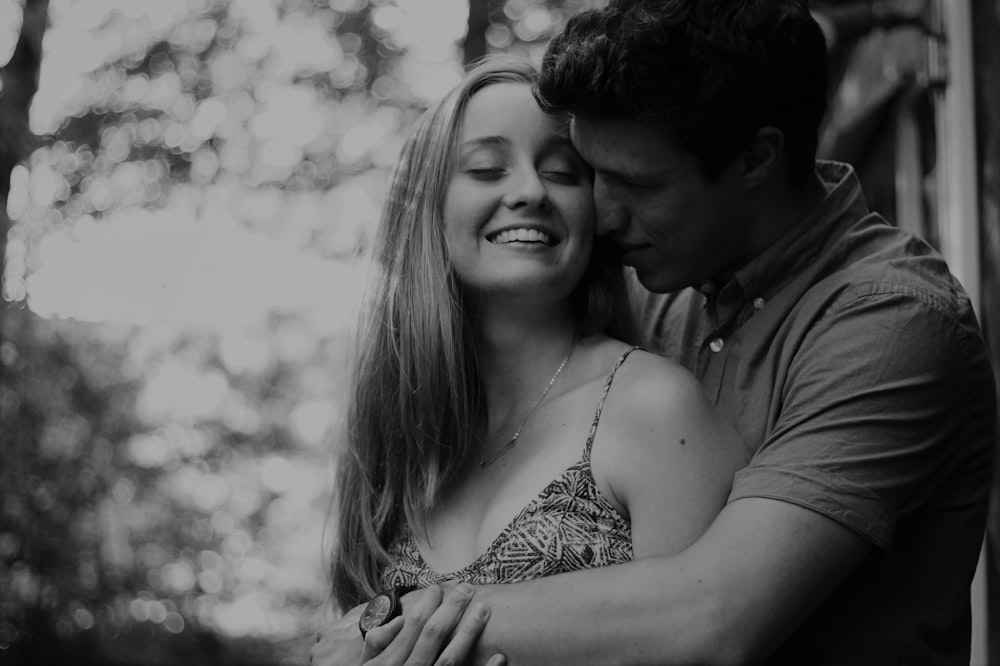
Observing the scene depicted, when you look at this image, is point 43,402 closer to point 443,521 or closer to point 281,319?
point 281,319

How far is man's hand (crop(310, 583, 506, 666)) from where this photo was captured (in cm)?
183

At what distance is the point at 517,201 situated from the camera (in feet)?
6.94

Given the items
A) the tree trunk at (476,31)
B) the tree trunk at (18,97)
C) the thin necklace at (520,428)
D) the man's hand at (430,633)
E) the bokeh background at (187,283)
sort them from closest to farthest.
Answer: the man's hand at (430,633) → the thin necklace at (520,428) → the tree trunk at (18,97) → the bokeh background at (187,283) → the tree trunk at (476,31)

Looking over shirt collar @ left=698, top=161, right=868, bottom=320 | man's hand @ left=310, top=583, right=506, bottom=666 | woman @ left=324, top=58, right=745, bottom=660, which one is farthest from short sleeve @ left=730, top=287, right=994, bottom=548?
man's hand @ left=310, top=583, right=506, bottom=666

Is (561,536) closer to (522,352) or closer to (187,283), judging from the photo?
(522,352)

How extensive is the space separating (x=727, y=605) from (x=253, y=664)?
6.52 m

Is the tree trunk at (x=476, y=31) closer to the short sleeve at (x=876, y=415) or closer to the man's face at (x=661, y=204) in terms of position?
the man's face at (x=661, y=204)

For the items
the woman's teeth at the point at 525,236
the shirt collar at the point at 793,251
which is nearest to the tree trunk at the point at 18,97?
the woman's teeth at the point at 525,236

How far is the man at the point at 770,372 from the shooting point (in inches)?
68.4

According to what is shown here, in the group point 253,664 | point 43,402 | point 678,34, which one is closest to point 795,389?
point 678,34

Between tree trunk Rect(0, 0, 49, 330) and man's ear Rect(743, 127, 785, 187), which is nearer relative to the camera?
man's ear Rect(743, 127, 785, 187)

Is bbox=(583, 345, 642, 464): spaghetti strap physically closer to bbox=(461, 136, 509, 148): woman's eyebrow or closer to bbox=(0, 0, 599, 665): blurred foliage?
bbox=(461, 136, 509, 148): woman's eyebrow

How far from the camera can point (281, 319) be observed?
8.05 meters

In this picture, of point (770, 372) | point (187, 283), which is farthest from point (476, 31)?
point (770, 372)
